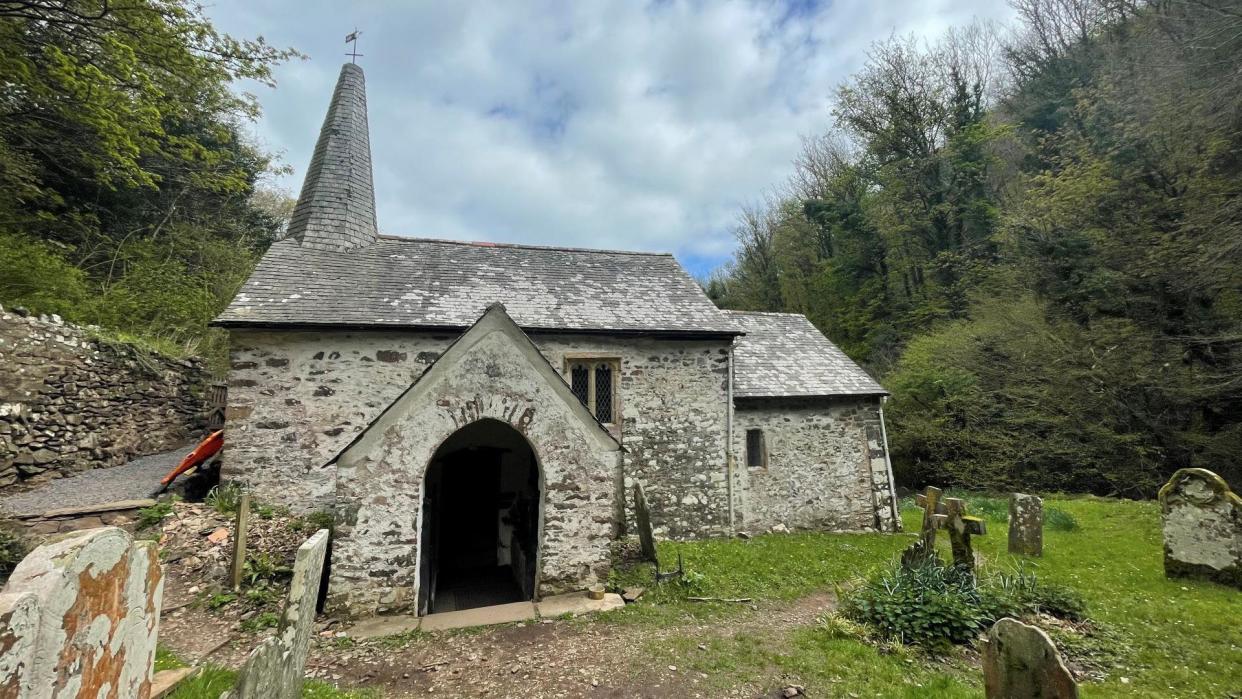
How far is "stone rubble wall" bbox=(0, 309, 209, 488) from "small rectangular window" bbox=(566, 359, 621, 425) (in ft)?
32.9

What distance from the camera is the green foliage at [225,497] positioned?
8.05 m

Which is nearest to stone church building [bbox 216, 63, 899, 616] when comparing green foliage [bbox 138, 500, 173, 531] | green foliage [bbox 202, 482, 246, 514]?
green foliage [bbox 202, 482, 246, 514]

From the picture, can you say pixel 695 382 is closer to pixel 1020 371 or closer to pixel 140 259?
→ pixel 1020 371

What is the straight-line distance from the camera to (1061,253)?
49.7 feet

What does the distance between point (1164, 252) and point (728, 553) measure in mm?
13789

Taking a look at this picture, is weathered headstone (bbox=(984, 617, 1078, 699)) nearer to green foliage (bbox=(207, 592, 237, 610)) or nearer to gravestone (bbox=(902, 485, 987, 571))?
gravestone (bbox=(902, 485, 987, 571))

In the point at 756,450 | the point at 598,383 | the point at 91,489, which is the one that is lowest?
the point at 91,489

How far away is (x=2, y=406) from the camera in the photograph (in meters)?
8.34

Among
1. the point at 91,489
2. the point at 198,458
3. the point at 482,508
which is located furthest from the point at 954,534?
the point at 91,489

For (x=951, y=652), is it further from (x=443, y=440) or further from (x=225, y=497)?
(x=225, y=497)

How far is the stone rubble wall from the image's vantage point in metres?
8.61

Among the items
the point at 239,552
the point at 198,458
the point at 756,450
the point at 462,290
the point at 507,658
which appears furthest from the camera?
the point at 756,450

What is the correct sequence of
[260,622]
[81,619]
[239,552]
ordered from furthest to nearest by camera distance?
[239,552] < [260,622] < [81,619]

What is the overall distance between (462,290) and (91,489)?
7.56 metres
